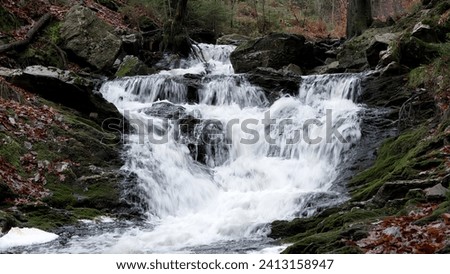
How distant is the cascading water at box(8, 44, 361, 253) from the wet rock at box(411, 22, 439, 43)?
6.09 ft

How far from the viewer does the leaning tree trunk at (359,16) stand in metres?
17.2

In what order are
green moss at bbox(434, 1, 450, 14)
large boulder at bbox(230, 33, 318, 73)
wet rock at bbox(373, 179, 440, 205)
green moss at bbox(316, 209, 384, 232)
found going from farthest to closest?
1. large boulder at bbox(230, 33, 318, 73)
2. green moss at bbox(434, 1, 450, 14)
3. wet rock at bbox(373, 179, 440, 205)
4. green moss at bbox(316, 209, 384, 232)

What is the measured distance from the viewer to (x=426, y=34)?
39.8 ft

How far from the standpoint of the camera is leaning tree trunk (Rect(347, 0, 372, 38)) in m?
17.2

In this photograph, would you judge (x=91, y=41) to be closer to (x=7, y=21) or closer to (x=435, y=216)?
(x=7, y=21)

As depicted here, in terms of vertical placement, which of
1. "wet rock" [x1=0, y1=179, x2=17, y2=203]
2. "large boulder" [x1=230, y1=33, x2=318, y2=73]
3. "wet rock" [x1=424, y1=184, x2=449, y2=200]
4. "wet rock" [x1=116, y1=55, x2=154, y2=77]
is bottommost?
"wet rock" [x1=0, y1=179, x2=17, y2=203]

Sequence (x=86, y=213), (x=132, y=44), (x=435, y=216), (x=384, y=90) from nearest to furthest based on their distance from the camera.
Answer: (x=435, y=216) < (x=86, y=213) < (x=384, y=90) < (x=132, y=44)

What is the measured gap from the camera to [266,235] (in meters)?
7.48

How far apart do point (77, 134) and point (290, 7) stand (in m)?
27.0

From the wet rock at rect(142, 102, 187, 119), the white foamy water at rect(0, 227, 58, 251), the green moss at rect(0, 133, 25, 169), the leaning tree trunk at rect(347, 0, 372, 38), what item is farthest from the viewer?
the leaning tree trunk at rect(347, 0, 372, 38)

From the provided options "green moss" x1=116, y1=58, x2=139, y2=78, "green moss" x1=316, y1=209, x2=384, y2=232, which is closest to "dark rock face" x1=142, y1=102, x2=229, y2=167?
"green moss" x1=116, y1=58, x2=139, y2=78

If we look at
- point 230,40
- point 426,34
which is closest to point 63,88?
point 426,34

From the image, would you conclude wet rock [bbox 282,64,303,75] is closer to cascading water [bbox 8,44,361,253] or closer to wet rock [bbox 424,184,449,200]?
cascading water [bbox 8,44,361,253]

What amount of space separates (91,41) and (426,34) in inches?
383
